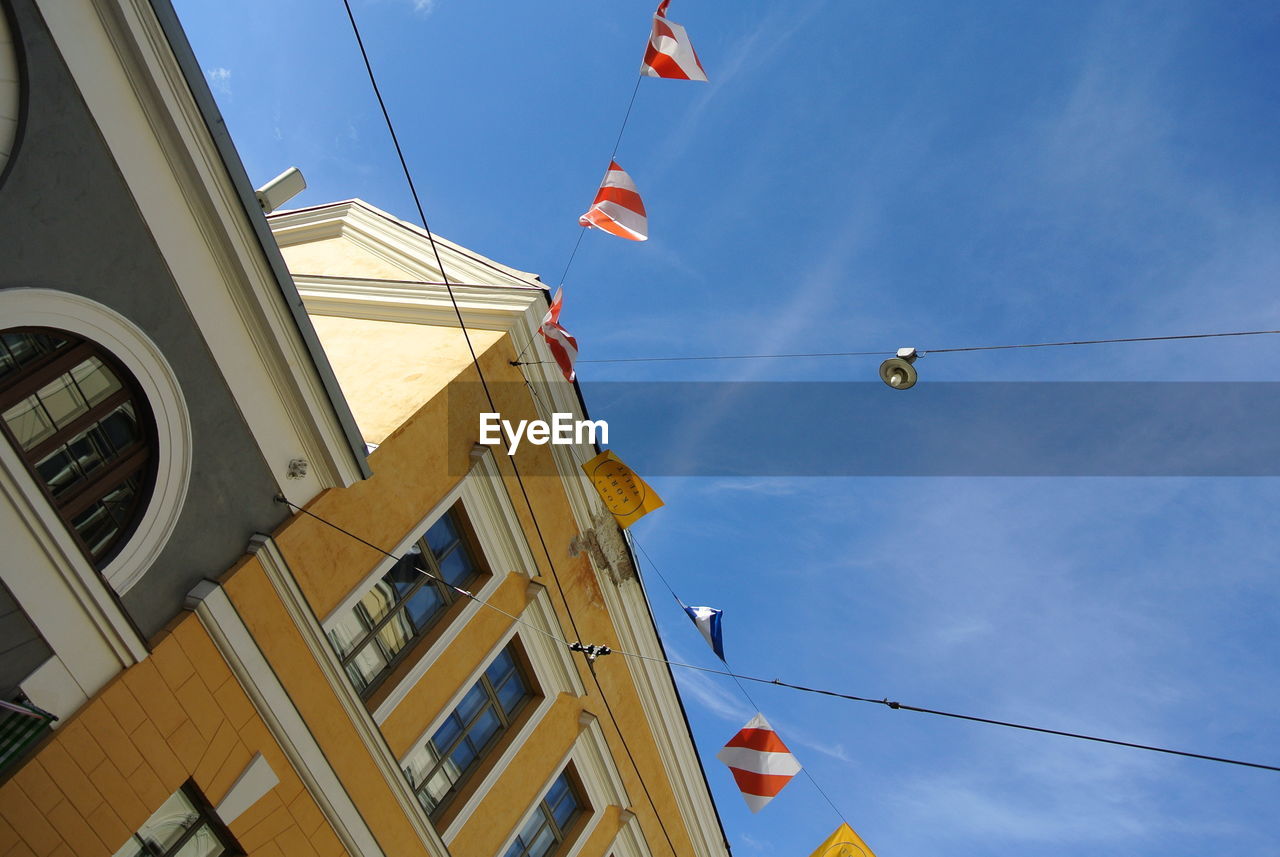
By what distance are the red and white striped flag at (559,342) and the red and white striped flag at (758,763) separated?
20.1 ft

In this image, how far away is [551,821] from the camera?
13.4 meters

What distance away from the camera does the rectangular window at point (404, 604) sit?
10305mm

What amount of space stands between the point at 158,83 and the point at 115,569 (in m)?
4.59

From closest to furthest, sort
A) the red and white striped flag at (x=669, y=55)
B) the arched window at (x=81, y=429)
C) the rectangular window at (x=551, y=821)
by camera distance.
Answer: the arched window at (x=81, y=429)
the red and white striped flag at (x=669, y=55)
the rectangular window at (x=551, y=821)

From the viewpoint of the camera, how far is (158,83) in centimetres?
777

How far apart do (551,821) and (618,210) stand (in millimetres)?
9810

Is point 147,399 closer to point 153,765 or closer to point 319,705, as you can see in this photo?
point 153,765

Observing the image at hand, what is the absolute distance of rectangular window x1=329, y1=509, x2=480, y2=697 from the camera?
10305mm

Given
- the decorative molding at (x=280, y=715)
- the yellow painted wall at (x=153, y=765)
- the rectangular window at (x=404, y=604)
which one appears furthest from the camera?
the rectangular window at (x=404, y=604)

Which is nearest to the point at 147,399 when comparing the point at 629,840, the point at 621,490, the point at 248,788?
the point at 248,788

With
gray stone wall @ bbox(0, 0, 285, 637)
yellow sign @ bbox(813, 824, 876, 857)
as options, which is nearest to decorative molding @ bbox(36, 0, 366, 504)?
gray stone wall @ bbox(0, 0, 285, 637)

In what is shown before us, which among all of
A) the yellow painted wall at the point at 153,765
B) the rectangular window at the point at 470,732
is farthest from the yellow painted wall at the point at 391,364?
the rectangular window at the point at 470,732

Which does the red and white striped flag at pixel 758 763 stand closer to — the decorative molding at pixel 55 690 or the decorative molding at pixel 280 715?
the decorative molding at pixel 280 715

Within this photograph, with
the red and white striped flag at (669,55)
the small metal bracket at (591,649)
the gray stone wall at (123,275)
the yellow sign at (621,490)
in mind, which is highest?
the red and white striped flag at (669,55)
